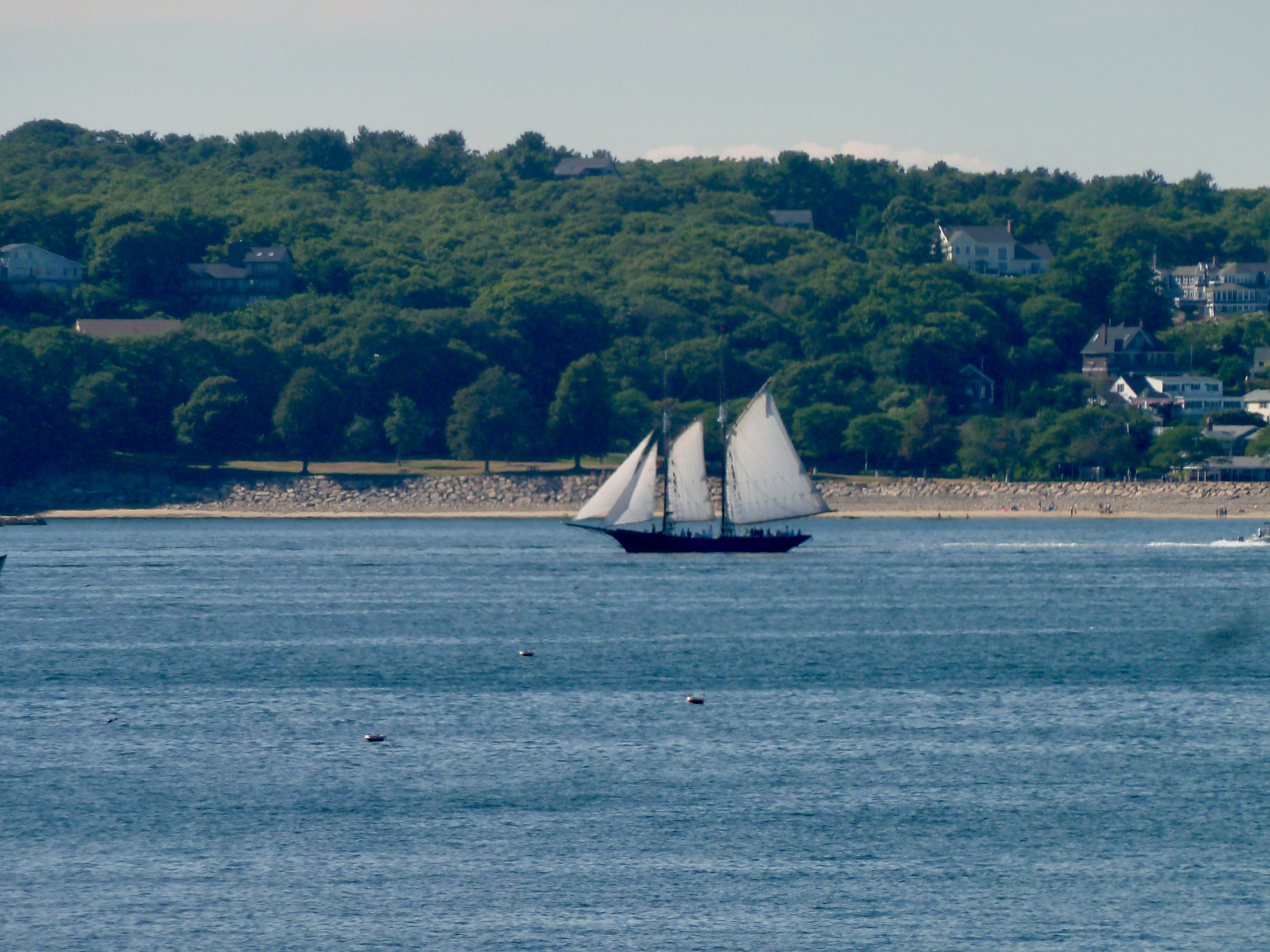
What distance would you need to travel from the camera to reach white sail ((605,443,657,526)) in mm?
112750

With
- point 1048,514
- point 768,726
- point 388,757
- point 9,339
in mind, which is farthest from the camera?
point 9,339

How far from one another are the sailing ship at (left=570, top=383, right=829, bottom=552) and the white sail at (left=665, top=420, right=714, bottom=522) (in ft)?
0.22

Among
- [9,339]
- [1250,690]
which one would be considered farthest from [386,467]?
[1250,690]

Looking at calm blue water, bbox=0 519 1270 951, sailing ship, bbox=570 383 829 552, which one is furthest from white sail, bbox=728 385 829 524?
calm blue water, bbox=0 519 1270 951

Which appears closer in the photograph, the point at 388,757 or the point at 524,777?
the point at 524,777

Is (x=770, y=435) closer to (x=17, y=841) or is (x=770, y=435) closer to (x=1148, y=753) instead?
(x=1148, y=753)

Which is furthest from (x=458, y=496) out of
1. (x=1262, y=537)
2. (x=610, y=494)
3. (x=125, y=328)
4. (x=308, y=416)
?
(x=1262, y=537)

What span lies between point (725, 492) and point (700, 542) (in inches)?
175

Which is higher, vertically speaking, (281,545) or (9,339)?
(9,339)

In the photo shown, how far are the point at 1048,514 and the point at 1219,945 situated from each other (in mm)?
135483

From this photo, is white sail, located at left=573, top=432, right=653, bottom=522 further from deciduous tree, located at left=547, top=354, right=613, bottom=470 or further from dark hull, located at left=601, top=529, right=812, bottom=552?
deciduous tree, located at left=547, top=354, right=613, bottom=470

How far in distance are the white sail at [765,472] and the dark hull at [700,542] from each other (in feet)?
6.94

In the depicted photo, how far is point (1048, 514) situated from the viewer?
162625 millimetres

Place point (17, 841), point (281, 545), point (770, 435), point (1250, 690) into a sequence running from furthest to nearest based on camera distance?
point (281, 545)
point (770, 435)
point (1250, 690)
point (17, 841)
